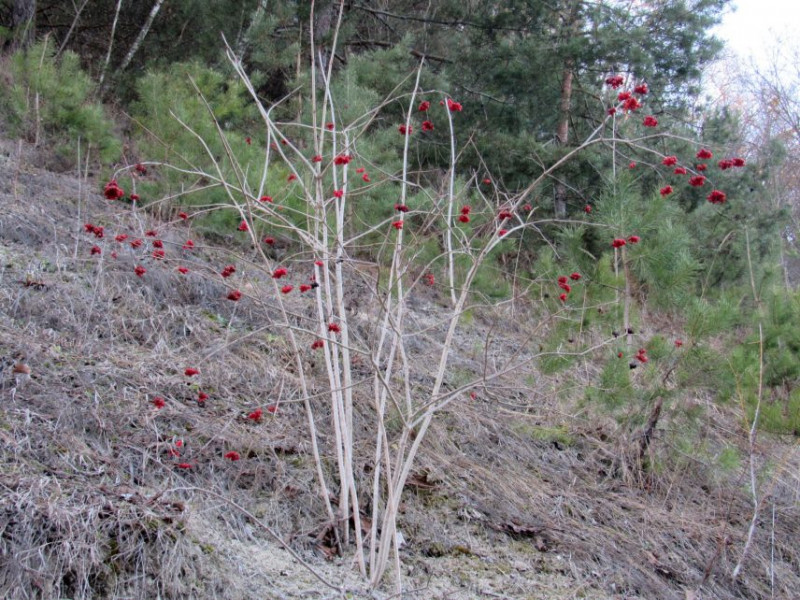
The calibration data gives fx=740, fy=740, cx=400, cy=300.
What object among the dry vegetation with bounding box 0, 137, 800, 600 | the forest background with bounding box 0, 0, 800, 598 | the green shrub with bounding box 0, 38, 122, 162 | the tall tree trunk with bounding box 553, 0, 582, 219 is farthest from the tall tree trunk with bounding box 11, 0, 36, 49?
the tall tree trunk with bounding box 553, 0, 582, 219

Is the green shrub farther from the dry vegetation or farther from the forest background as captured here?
the dry vegetation

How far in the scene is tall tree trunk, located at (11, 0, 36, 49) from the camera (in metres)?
6.72

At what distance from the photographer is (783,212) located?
7.73 meters

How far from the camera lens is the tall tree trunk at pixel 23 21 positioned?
672cm

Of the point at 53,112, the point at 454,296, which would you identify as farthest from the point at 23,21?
the point at 454,296

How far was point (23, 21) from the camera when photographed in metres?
6.93

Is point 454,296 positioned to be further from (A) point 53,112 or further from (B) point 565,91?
(B) point 565,91

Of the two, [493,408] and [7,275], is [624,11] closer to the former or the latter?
[493,408]

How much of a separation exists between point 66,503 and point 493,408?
7.88ft

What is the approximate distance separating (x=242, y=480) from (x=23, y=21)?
6.11m

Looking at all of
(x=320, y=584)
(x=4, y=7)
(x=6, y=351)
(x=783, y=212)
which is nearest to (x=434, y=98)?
(x=783, y=212)

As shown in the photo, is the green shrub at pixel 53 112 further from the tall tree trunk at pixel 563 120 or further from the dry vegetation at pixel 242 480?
the tall tree trunk at pixel 563 120

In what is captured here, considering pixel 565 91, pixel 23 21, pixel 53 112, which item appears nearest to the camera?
pixel 53 112

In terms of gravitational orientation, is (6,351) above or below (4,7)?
below
